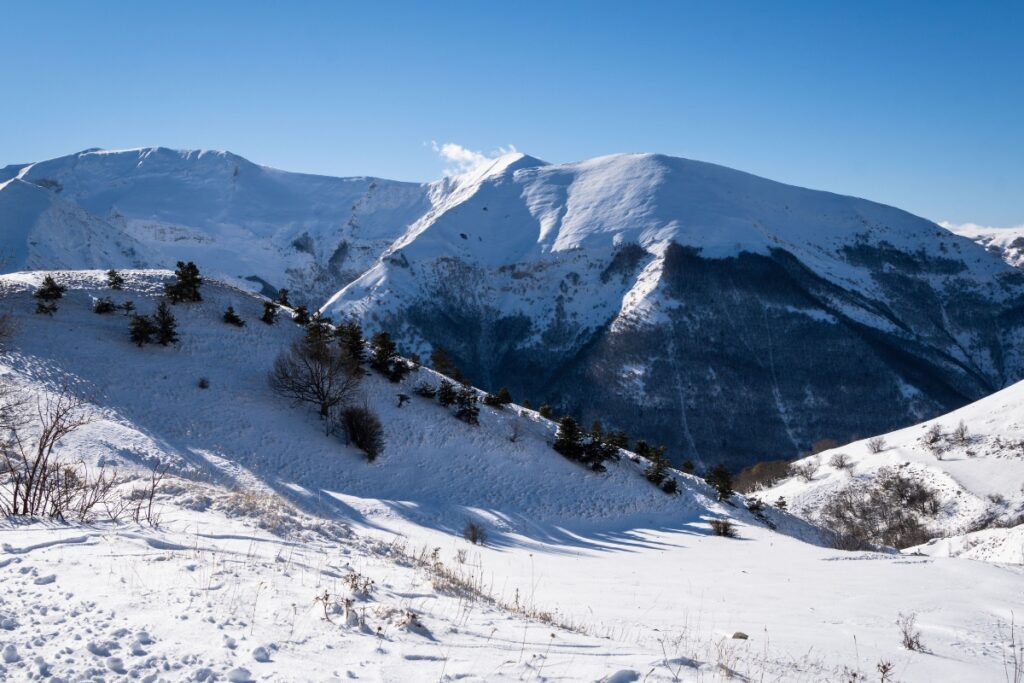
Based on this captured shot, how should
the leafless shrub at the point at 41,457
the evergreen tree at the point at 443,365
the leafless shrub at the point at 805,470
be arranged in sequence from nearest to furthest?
the leafless shrub at the point at 41,457 → the evergreen tree at the point at 443,365 → the leafless shrub at the point at 805,470

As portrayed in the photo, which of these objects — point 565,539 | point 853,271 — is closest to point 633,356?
point 853,271

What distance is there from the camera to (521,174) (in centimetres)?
19825

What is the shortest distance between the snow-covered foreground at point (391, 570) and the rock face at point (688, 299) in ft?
231

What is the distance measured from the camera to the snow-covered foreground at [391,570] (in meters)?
4.67

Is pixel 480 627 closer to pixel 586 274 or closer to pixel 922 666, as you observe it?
pixel 922 666

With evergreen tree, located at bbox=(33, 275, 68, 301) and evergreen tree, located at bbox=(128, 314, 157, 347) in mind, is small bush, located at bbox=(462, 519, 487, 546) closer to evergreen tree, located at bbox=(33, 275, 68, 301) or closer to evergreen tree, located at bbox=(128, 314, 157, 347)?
evergreen tree, located at bbox=(128, 314, 157, 347)

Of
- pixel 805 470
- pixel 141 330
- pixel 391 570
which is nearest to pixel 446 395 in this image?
pixel 141 330

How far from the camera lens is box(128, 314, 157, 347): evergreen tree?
87.8 ft

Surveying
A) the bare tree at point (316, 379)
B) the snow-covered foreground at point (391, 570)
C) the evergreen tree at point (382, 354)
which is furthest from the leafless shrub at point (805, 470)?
the bare tree at point (316, 379)

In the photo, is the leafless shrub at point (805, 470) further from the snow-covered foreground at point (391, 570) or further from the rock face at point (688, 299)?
the rock face at point (688, 299)

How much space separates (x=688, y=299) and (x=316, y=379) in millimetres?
102232

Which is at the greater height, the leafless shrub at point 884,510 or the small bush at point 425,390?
the small bush at point 425,390

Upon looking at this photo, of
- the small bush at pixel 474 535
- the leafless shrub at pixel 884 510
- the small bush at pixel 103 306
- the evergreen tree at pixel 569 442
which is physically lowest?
the leafless shrub at pixel 884 510

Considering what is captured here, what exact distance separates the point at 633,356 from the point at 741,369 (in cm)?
2029
